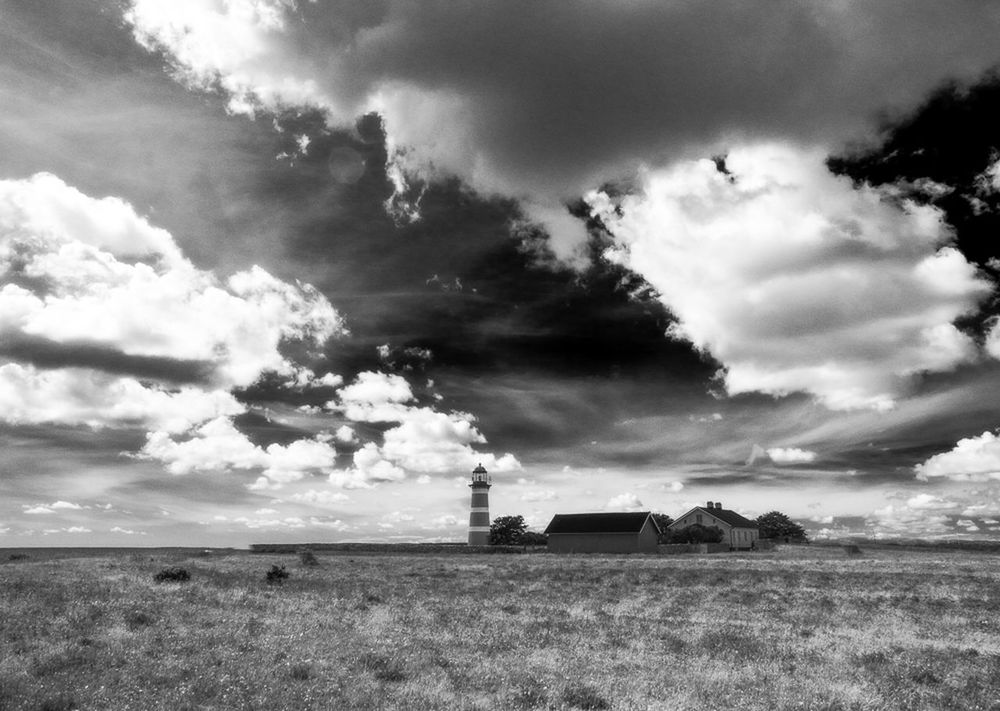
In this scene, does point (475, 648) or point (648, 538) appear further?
point (648, 538)

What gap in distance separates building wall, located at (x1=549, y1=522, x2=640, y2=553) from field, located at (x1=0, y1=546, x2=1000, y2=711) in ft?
170

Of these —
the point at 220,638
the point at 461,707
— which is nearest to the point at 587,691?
the point at 461,707

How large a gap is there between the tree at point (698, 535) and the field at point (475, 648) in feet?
207

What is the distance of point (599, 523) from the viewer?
8650cm

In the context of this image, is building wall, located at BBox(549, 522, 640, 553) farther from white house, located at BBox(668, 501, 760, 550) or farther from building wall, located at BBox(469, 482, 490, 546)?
white house, located at BBox(668, 501, 760, 550)

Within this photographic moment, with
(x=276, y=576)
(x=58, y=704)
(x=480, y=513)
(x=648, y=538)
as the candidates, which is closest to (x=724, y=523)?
(x=648, y=538)

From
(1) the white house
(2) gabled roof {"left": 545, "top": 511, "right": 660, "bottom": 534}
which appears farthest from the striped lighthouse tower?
(1) the white house

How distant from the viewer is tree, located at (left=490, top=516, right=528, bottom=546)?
11081 cm

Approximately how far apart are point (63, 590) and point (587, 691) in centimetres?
1946

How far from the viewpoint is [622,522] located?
8488 centimetres

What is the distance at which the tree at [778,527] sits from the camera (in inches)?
5408

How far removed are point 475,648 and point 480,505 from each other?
7409 centimetres

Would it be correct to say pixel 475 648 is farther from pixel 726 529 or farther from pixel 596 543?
pixel 726 529

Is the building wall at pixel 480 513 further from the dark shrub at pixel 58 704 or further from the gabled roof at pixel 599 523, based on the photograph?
the dark shrub at pixel 58 704
